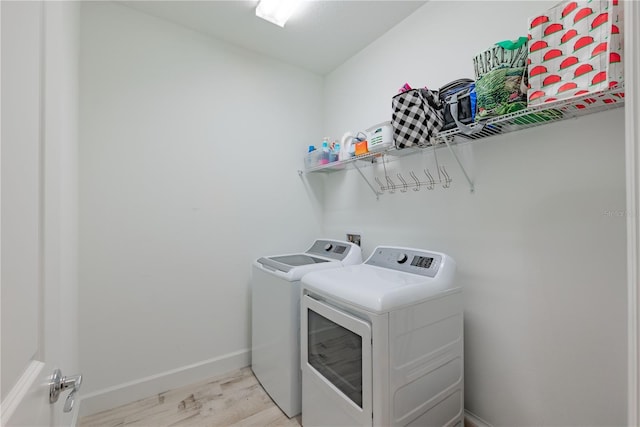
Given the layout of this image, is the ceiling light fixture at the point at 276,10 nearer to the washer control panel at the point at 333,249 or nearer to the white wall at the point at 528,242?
the white wall at the point at 528,242

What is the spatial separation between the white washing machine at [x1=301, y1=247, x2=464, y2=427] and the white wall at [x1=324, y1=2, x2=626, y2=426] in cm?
21

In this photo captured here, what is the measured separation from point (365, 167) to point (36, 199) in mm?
1986

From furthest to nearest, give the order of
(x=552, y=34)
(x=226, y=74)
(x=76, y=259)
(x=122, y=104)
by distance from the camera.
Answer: (x=226, y=74)
(x=122, y=104)
(x=76, y=259)
(x=552, y=34)

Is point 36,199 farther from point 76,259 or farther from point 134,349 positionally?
point 134,349

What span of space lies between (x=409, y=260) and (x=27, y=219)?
5.06 feet

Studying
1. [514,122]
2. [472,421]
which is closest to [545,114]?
[514,122]

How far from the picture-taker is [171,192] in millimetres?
1980

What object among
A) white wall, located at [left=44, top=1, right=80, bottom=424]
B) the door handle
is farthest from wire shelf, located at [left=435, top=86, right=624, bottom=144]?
the door handle

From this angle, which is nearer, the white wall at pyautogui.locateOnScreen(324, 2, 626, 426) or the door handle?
the door handle

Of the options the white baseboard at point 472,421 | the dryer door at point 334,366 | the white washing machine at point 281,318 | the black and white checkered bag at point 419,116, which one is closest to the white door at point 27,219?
the dryer door at point 334,366

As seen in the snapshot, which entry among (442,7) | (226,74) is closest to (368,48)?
(442,7)

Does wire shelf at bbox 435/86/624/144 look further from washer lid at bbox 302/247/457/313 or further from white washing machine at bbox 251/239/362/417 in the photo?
white washing machine at bbox 251/239/362/417

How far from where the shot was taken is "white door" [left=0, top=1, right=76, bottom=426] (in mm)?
409

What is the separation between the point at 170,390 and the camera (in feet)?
6.30
